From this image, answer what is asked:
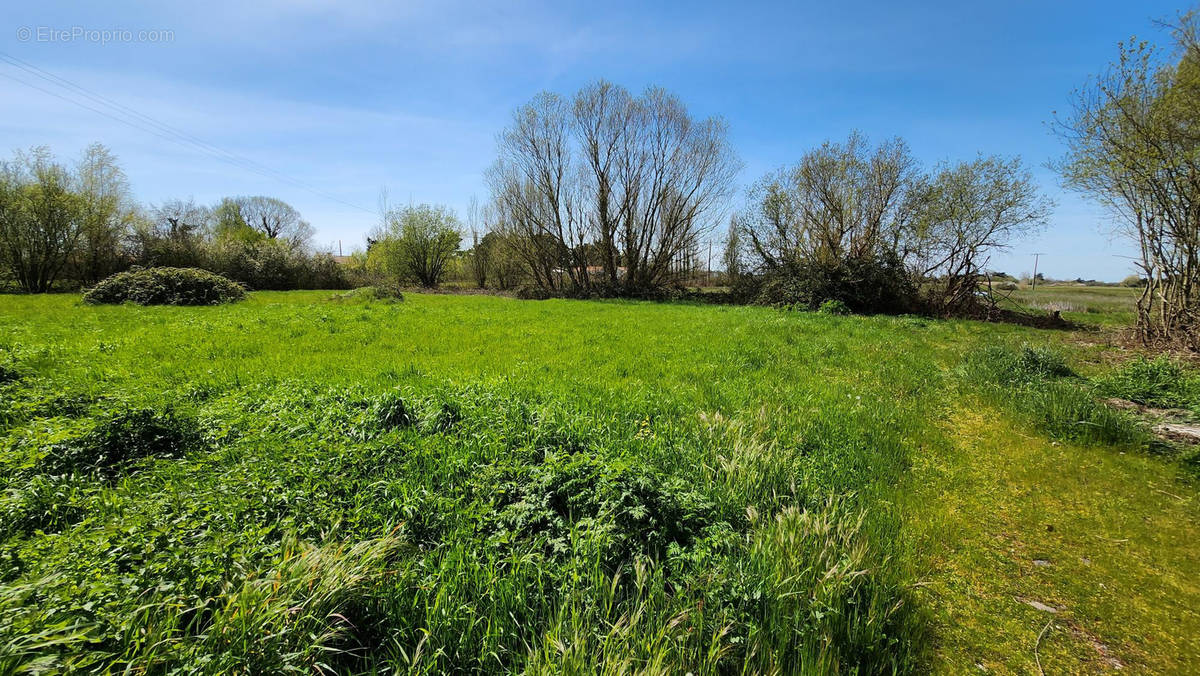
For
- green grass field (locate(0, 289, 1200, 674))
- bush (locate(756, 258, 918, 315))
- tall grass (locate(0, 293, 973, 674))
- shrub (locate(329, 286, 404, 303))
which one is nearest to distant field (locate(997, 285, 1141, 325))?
bush (locate(756, 258, 918, 315))

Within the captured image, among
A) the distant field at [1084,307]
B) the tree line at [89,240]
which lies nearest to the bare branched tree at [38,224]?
the tree line at [89,240]

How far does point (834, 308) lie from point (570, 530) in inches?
776

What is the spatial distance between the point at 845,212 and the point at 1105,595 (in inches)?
909

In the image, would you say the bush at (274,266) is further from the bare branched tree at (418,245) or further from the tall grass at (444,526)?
the tall grass at (444,526)

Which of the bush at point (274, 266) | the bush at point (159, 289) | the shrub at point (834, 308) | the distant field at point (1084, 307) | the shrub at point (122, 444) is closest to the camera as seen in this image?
the shrub at point (122, 444)

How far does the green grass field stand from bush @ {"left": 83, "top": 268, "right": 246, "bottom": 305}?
541 inches

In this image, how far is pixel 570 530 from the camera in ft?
8.30

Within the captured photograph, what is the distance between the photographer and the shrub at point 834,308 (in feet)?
60.1

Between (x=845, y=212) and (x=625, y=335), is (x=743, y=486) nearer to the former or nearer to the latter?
(x=625, y=335)

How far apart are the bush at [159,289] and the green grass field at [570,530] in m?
13.7

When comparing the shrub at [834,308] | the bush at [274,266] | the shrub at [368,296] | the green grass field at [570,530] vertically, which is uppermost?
the bush at [274,266]

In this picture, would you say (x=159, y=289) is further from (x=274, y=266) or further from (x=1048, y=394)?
(x=1048, y=394)

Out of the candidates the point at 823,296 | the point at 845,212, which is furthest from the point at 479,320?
the point at 845,212

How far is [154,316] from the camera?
11.8 metres
